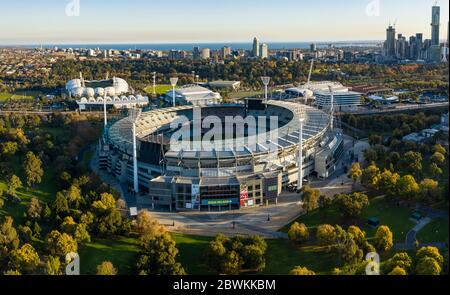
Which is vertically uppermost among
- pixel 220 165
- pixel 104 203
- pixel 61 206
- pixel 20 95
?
pixel 20 95

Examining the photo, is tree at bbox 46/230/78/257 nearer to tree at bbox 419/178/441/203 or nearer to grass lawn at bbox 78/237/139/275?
grass lawn at bbox 78/237/139/275

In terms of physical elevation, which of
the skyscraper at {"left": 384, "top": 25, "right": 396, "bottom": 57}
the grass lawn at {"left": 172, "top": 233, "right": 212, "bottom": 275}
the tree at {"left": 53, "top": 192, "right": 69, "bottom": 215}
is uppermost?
the skyscraper at {"left": 384, "top": 25, "right": 396, "bottom": 57}

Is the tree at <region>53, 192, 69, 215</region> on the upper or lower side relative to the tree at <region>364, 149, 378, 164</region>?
lower

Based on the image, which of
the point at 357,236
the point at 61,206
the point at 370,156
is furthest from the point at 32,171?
the point at 370,156

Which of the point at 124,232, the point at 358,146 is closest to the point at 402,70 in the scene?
the point at 358,146

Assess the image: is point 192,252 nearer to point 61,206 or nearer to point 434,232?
point 61,206

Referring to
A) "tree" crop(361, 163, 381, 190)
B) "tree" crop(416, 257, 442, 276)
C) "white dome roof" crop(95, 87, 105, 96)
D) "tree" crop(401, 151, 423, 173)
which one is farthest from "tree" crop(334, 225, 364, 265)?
"white dome roof" crop(95, 87, 105, 96)
